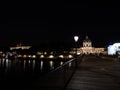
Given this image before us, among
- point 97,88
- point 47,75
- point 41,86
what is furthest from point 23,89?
point 97,88

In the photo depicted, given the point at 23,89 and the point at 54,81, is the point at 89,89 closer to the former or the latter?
the point at 54,81

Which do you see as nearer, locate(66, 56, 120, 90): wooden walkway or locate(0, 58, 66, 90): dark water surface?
locate(0, 58, 66, 90): dark water surface

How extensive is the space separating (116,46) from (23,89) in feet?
551

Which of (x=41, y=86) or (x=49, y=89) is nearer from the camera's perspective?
(x=41, y=86)

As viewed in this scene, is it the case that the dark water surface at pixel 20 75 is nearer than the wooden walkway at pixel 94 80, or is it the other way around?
the dark water surface at pixel 20 75

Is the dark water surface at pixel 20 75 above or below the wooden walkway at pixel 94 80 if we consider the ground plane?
below

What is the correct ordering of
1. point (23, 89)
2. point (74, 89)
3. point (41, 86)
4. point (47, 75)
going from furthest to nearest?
point (74, 89) → point (47, 75) → point (41, 86) → point (23, 89)

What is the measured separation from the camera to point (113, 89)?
14953 millimetres

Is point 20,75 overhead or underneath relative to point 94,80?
underneath

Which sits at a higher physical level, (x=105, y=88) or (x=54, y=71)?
(x=54, y=71)

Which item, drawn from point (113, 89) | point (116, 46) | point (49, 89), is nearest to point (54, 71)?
point (49, 89)

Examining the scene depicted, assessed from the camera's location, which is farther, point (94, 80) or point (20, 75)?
point (20, 75)

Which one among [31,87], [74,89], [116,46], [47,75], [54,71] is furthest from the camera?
[116,46]

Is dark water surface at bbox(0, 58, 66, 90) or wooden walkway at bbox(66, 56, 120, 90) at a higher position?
wooden walkway at bbox(66, 56, 120, 90)
